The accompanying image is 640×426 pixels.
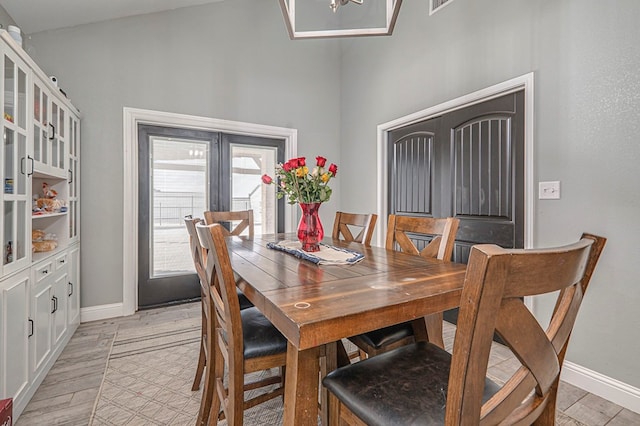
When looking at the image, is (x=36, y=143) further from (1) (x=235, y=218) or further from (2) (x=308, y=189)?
(2) (x=308, y=189)

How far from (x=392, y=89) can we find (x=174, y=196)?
2673mm

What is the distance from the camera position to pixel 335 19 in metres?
1.67

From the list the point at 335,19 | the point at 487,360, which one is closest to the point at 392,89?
the point at 335,19

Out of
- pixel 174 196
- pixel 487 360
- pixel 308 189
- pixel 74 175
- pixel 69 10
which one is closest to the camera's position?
pixel 487 360

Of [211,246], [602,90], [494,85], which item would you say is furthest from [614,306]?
[211,246]

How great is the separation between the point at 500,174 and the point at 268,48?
119 inches

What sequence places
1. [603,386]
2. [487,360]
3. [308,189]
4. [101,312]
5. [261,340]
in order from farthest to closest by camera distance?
[101,312] < [603,386] < [308,189] < [261,340] < [487,360]

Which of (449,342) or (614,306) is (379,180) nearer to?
(449,342)

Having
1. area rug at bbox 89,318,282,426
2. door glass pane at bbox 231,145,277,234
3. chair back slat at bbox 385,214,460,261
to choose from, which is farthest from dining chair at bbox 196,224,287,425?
door glass pane at bbox 231,145,277,234

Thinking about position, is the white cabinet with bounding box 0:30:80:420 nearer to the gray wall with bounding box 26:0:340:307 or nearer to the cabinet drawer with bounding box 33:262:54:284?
the cabinet drawer with bounding box 33:262:54:284

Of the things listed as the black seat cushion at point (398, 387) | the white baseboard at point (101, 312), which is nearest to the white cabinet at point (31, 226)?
the white baseboard at point (101, 312)

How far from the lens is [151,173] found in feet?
10.4

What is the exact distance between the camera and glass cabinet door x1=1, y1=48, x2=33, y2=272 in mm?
1499

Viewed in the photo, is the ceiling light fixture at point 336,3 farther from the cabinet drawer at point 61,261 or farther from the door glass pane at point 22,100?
the cabinet drawer at point 61,261
